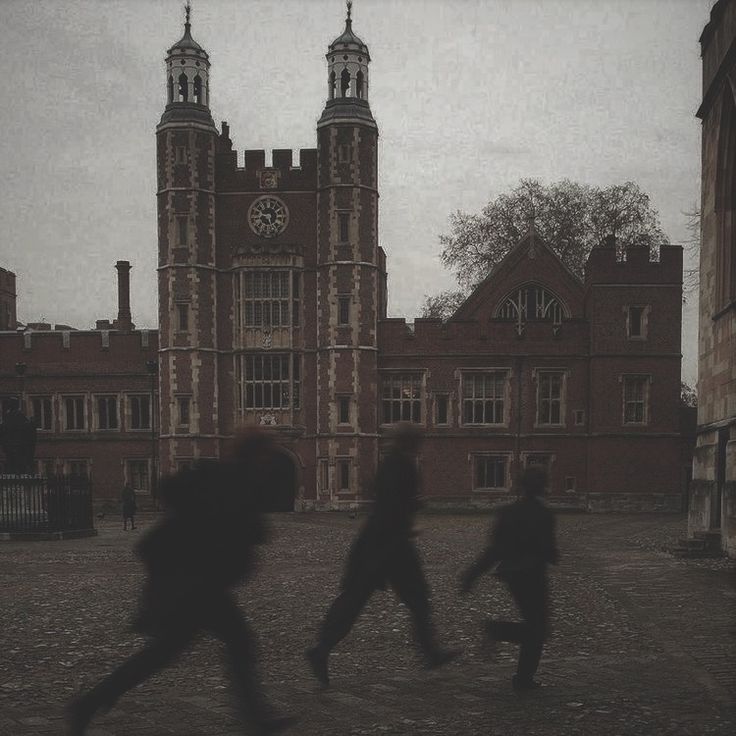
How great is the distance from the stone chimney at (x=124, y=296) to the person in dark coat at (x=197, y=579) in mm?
39838

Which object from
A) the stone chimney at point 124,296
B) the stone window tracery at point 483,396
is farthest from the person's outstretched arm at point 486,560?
the stone chimney at point 124,296

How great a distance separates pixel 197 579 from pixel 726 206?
1522 centimetres

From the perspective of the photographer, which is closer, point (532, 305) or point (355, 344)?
point (355, 344)

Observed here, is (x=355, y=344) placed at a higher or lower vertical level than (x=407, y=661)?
higher

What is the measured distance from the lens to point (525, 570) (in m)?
6.00

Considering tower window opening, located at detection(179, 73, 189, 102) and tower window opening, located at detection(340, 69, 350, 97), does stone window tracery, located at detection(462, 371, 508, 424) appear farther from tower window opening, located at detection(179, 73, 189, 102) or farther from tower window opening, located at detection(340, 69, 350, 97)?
tower window opening, located at detection(179, 73, 189, 102)

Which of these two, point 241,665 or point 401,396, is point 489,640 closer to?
point 241,665

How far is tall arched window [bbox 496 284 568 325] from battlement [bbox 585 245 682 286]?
2686 millimetres

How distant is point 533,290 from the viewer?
3722cm

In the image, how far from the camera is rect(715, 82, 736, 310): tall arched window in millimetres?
16594

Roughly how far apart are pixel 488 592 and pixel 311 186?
2693 centimetres

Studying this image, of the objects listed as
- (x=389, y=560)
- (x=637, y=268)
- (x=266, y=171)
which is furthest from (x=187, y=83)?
(x=389, y=560)

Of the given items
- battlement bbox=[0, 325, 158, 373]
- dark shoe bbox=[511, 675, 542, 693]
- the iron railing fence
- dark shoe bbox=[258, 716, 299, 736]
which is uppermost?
battlement bbox=[0, 325, 158, 373]

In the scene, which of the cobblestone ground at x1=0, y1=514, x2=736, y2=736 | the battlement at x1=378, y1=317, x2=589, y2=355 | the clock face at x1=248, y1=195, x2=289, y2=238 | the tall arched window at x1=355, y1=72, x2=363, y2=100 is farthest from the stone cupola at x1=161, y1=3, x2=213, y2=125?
the cobblestone ground at x1=0, y1=514, x2=736, y2=736
